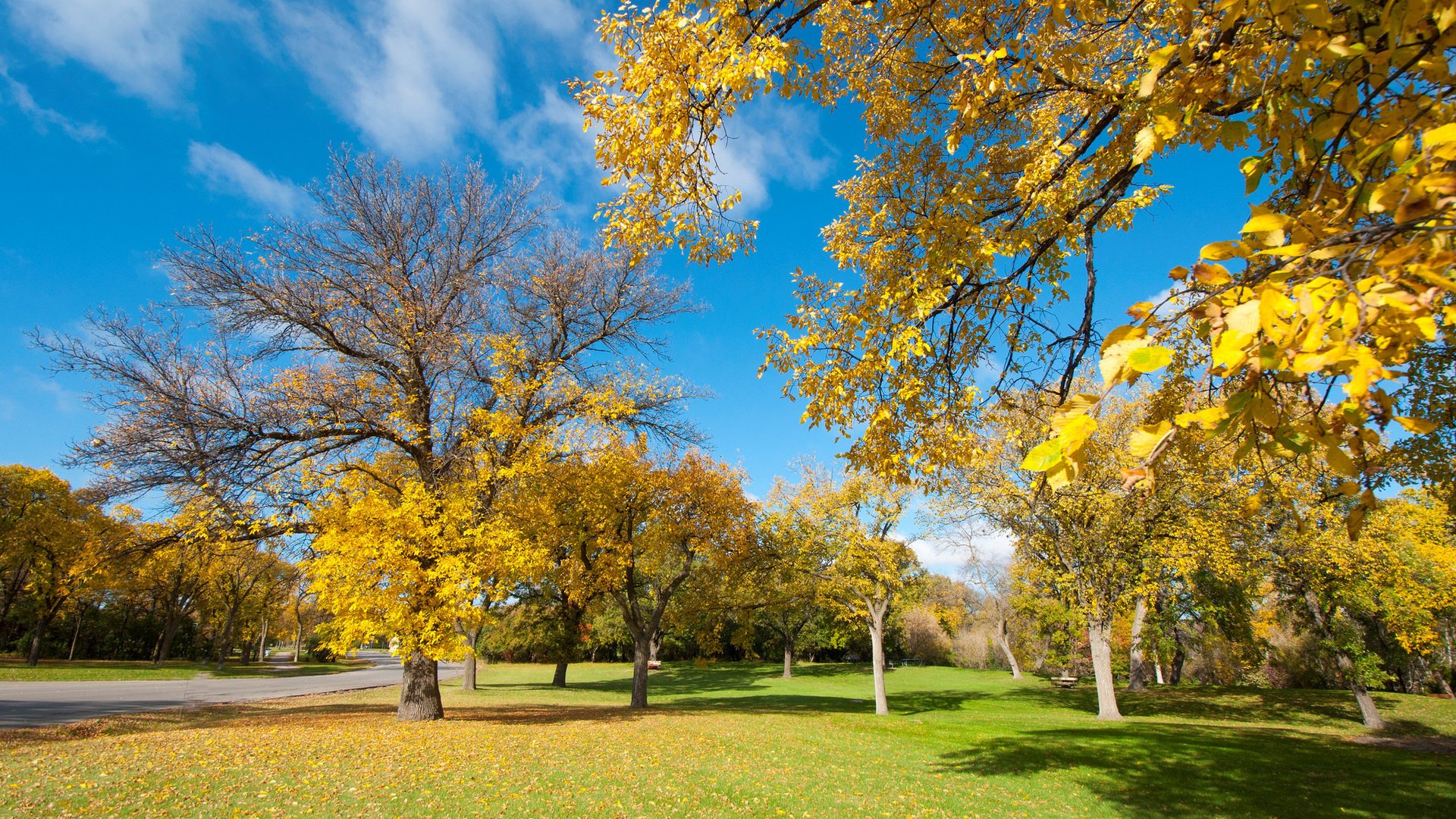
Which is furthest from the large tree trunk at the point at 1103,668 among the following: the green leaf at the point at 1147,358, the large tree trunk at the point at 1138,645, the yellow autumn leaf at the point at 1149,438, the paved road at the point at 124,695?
the paved road at the point at 124,695

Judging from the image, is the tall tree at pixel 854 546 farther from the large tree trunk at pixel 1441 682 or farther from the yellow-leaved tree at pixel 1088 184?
the large tree trunk at pixel 1441 682

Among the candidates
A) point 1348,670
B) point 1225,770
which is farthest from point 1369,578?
point 1225,770

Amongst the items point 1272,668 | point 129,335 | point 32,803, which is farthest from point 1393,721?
point 129,335

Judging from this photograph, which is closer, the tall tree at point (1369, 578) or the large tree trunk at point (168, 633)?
the tall tree at point (1369, 578)

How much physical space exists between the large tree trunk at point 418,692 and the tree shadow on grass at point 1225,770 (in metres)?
10.6

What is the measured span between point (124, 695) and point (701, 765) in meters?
19.2

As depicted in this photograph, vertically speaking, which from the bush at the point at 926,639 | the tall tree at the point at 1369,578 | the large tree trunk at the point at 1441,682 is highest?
the tall tree at the point at 1369,578

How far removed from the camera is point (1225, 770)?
1023 cm

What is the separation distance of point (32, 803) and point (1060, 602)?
22973 millimetres

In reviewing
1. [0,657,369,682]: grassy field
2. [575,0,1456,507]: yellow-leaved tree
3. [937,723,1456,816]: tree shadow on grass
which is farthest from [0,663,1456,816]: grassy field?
[0,657,369,682]: grassy field

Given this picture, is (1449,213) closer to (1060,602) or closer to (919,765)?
(919,765)

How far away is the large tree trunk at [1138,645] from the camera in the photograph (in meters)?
22.6

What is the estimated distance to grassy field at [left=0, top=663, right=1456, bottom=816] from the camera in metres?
6.47

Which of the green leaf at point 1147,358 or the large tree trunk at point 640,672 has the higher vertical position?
the green leaf at point 1147,358
